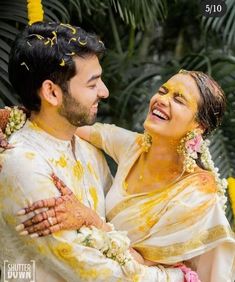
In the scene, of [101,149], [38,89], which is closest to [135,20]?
[101,149]

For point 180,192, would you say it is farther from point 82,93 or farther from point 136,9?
point 136,9

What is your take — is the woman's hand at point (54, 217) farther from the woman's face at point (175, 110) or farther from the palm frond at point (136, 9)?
the palm frond at point (136, 9)

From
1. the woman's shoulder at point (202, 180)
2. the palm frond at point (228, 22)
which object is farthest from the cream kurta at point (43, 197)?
the palm frond at point (228, 22)

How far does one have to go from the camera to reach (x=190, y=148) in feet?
6.03

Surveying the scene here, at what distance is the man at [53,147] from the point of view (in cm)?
163

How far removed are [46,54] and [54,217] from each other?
40 centimetres

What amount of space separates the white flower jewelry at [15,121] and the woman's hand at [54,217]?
0.21 m

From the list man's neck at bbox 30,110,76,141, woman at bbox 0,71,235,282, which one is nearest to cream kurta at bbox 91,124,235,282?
woman at bbox 0,71,235,282

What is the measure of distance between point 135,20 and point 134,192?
131cm

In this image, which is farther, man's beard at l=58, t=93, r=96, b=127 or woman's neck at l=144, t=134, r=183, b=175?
woman's neck at l=144, t=134, r=183, b=175

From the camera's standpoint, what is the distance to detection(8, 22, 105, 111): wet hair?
1718 mm

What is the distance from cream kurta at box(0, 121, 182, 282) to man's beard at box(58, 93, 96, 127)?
0.24 feet

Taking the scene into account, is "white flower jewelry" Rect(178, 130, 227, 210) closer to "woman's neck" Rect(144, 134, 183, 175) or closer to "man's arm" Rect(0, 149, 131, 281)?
"woman's neck" Rect(144, 134, 183, 175)

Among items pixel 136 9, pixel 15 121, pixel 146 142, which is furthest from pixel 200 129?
pixel 136 9
